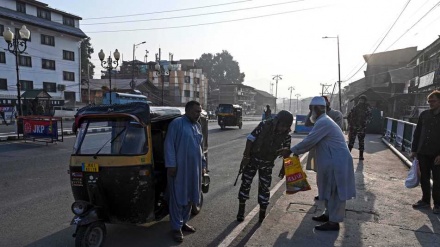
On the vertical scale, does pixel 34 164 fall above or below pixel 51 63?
below

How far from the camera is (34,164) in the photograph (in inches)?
378

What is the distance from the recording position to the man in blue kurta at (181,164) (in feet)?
13.5

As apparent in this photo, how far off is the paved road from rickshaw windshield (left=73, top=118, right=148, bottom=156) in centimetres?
122

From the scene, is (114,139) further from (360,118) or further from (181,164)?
(360,118)

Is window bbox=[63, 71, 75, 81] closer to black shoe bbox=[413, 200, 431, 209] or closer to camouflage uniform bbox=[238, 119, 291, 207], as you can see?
camouflage uniform bbox=[238, 119, 291, 207]

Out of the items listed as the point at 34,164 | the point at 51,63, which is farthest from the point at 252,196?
the point at 51,63

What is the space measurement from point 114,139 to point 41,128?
486 inches

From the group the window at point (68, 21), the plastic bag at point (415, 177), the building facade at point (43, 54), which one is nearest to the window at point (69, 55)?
the building facade at point (43, 54)

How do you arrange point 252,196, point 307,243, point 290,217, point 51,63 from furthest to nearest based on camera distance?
point 51,63
point 252,196
point 290,217
point 307,243

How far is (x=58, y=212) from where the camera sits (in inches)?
211

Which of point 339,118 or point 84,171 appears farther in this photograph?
point 339,118

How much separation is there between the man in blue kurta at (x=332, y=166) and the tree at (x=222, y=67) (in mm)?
105140

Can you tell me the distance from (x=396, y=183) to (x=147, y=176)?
6091mm

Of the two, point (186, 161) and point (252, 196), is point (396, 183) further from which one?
point (186, 161)
